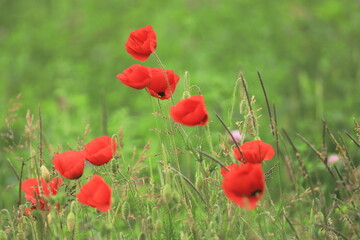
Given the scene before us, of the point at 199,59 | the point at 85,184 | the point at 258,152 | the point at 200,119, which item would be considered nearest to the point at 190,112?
the point at 200,119

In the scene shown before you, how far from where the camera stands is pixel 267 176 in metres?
1.61

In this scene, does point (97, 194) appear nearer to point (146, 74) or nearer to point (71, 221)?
point (71, 221)

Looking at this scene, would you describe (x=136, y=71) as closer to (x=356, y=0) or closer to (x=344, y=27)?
(x=344, y=27)

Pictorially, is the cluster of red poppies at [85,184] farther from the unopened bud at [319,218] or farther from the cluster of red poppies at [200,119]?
the unopened bud at [319,218]

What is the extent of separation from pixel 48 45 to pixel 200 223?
401 centimetres

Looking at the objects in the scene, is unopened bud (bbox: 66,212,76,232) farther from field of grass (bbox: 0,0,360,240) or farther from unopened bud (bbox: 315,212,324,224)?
field of grass (bbox: 0,0,360,240)

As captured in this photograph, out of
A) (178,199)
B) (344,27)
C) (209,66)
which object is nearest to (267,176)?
(178,199)

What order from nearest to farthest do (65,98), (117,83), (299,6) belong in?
1. (65,98)
2. (117,83)
3. (299,6)

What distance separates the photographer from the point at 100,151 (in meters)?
1.51

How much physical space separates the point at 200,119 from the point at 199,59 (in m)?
3.04

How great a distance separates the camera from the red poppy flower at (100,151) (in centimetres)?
151

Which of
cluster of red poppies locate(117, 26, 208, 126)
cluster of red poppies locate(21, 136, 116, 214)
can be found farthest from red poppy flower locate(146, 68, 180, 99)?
cluster of red poppies locate(21, 136, 116, 214)

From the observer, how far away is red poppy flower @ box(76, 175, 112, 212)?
1381 mm

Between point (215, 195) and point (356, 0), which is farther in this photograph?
point (356, 0)
